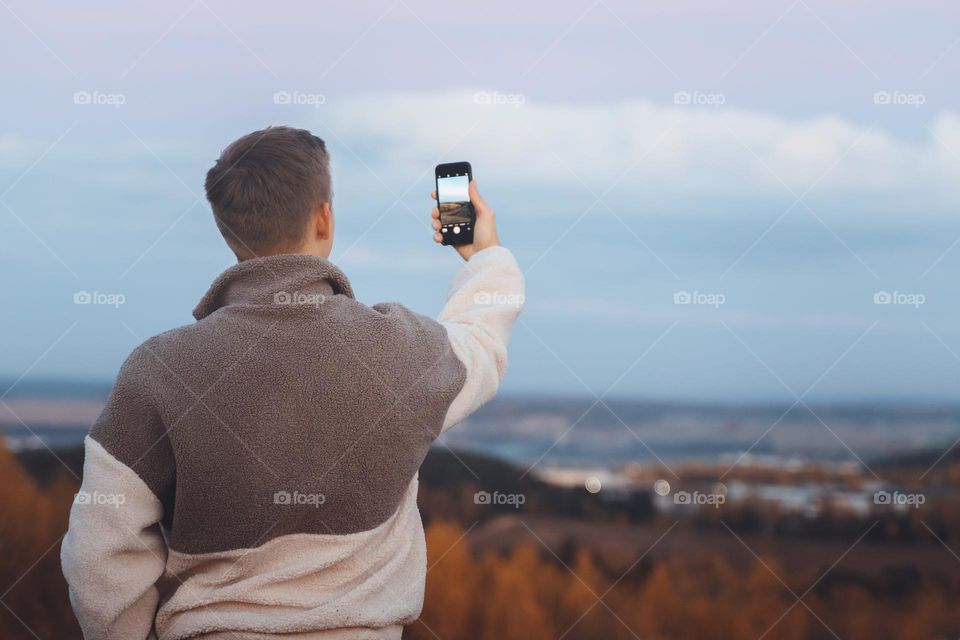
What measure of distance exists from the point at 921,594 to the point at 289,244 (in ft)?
6.55

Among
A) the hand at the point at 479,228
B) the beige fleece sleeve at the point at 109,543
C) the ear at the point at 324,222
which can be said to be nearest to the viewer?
the beige fleece sleeve at the point at 109,543

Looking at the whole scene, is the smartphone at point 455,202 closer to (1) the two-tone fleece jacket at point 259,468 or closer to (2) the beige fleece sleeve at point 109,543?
(1) the two-tone fleece jacket at point 259,468

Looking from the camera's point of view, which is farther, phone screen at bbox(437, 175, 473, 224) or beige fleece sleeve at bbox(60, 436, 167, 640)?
phone screen at bbox(437, 175, 473, 224)

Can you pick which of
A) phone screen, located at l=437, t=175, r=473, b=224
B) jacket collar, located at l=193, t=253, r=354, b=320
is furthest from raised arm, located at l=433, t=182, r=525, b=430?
jacket collar, located at l=193, t=253, r=354, b=320

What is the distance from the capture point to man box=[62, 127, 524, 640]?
127cm

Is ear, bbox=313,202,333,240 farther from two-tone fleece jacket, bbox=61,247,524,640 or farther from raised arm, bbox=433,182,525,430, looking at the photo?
raised arm, bbox=433,182,525,430

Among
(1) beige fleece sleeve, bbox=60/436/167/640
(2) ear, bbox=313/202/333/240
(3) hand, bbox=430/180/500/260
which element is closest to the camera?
(1) beige fleece sleeve, bbox=60/436/167/640

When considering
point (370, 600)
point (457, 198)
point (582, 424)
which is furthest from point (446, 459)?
point (370, 600)

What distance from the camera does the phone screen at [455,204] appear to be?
65.6 inches

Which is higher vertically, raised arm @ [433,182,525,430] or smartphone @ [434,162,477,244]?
smartphone @ [434,162,477,244]

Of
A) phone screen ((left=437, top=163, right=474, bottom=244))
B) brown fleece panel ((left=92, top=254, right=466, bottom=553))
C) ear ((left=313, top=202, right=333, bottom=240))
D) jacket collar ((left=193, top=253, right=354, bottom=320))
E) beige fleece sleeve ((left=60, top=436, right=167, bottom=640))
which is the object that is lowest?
beige fleece sleeve ((left=60, top=436, right=167, bottom=640))

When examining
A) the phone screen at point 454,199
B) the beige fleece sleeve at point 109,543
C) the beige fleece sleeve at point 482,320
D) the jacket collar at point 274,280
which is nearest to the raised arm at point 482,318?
the beige fleece sleeve at point 482,320

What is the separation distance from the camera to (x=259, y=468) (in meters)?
1.28

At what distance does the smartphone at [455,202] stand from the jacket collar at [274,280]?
1.16 ft
